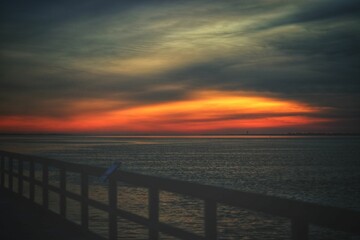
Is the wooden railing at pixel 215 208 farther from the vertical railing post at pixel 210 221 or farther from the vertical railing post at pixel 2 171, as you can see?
the vertical railing post at pixel 2 171

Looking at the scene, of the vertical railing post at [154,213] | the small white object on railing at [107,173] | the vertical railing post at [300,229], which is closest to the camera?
the vertical railing post at [300,229]

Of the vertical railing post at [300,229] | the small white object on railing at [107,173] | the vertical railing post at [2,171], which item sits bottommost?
the vertical railing post at [2,171]

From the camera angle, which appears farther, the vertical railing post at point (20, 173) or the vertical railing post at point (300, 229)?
the vertical railing post at point (20, 173)

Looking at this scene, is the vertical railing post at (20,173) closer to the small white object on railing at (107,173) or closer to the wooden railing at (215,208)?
the wooden railing at (215,208)

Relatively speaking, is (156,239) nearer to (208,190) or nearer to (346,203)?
(208,190)

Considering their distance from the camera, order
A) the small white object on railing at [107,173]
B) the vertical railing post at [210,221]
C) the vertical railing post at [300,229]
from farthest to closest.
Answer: the small white object on railing at [107,173], the vertical railing post at [210,221], the vertical railing post at [300,229]

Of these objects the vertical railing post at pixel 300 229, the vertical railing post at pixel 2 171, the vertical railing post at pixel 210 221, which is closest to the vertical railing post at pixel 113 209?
the vertical railing post at pixel 210 221

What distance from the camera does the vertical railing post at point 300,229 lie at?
11.6 ft

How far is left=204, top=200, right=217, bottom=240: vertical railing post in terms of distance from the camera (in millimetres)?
4602

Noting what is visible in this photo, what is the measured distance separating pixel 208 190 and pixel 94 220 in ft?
40.0

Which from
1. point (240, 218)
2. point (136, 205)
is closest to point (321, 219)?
point (240, 218)

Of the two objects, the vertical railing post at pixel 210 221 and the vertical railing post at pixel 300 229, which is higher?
the vertical railing post at pixel 300 229

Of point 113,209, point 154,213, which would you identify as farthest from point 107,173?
point 154,213

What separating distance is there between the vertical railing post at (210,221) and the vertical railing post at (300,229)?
114cm
